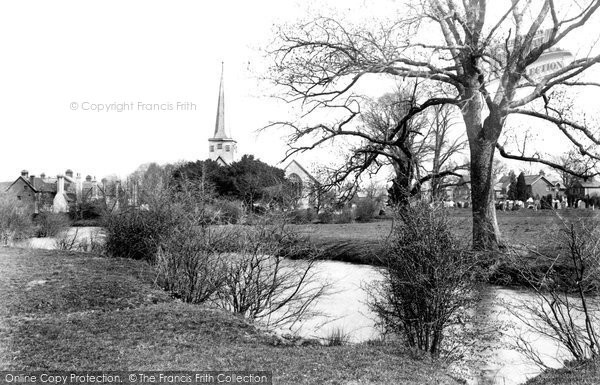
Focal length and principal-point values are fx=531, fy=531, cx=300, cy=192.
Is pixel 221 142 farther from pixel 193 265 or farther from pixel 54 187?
pixel 193 265

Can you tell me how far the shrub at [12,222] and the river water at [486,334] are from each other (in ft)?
59.5

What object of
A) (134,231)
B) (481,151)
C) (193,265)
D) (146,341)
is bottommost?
(146,341)

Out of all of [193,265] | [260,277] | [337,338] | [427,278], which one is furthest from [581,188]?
[427,278]

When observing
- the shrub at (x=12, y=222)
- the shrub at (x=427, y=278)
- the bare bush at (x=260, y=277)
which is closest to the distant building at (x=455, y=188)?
the shrub at (x=427, y=278)

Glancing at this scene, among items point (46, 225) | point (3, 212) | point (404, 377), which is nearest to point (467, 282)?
point (404, 377)

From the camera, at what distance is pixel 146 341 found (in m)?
7.81

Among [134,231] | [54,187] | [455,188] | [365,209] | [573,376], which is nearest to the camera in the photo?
[573,376]

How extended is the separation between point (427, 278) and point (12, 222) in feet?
76.1

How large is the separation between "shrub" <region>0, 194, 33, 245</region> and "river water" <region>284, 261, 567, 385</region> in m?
18.1

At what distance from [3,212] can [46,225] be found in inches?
144

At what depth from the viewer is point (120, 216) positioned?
1833cm

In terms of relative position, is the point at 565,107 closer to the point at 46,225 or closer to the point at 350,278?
the point at 350,278

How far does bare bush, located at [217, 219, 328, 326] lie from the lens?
1131cm

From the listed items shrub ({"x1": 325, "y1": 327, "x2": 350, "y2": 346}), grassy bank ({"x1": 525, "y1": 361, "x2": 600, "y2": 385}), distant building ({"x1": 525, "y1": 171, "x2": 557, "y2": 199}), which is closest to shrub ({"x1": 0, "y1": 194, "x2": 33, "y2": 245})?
shrub ({"x1": 325, "y1": 327, "x2": 350, "y2": 346})
